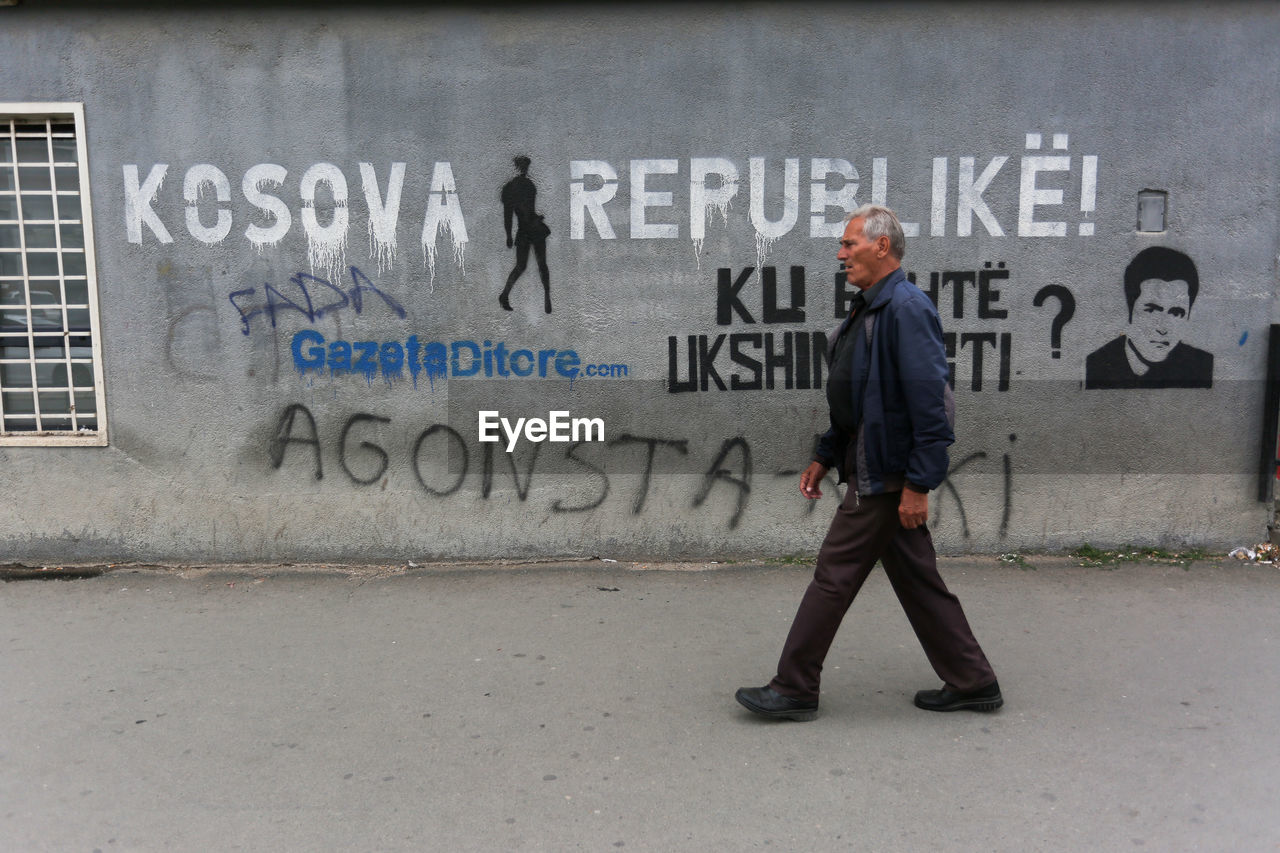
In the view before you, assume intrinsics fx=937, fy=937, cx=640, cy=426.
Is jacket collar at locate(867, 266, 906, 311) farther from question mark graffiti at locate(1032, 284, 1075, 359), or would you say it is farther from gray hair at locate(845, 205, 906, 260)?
question mark graffiti at locate(1032, 284, 1075, 359)

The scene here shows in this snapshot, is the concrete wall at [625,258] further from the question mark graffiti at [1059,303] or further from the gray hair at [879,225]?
the gray hair at [879,225]

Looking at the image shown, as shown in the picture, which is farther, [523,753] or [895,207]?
[895,207]

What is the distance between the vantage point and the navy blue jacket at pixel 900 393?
10.4 feet

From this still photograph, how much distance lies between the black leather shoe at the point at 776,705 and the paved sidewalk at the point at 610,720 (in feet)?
0.18

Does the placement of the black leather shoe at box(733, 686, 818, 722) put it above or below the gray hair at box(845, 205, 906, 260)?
below

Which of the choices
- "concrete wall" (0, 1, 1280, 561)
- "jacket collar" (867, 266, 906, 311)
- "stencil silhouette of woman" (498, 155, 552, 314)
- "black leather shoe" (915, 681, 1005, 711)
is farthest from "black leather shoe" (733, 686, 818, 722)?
"stencil silhouette of woman" (498, 155, 552, 314)

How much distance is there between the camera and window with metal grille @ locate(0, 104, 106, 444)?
16.6 ft

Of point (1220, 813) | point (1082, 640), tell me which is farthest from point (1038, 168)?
point (1220, 813)

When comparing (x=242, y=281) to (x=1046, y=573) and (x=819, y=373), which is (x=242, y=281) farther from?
(x=1046, y=573)

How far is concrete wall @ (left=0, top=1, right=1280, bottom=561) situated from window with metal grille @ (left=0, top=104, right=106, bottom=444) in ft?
0.48

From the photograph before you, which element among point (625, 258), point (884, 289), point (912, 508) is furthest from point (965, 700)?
point (625, 258)

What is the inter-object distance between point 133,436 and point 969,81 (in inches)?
193

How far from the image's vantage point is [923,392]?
10.4 feet

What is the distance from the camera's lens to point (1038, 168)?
16.4 ft
